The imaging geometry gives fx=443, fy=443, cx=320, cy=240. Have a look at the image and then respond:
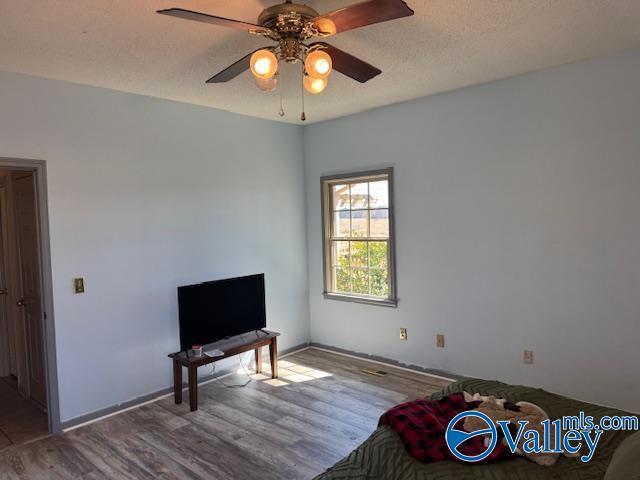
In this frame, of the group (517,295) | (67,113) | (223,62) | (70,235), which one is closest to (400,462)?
(517,295)

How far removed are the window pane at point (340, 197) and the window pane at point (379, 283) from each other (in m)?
0.82

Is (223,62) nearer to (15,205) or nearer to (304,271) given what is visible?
(15,205)

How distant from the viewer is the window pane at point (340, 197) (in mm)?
5023

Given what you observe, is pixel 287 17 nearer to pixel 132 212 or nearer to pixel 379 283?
pixel 132 212

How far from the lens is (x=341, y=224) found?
5094 millimetres

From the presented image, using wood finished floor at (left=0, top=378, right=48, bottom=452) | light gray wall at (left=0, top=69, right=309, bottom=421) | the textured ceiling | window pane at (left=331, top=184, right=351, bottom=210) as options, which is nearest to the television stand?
light gray wall at (left=0, top=69, right=309, bottom=421)

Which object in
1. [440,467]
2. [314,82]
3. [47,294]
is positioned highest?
[314,82]

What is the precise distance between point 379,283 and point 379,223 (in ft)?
2.12

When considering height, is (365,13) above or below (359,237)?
above

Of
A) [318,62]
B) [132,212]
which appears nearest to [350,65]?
[318,62]

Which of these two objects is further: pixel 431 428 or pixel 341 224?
pixel 341 224

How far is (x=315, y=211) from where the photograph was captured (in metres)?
5.25

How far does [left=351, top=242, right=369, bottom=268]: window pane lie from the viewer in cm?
486

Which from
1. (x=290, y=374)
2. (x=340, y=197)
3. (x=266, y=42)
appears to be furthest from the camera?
(x=340, y=197)
